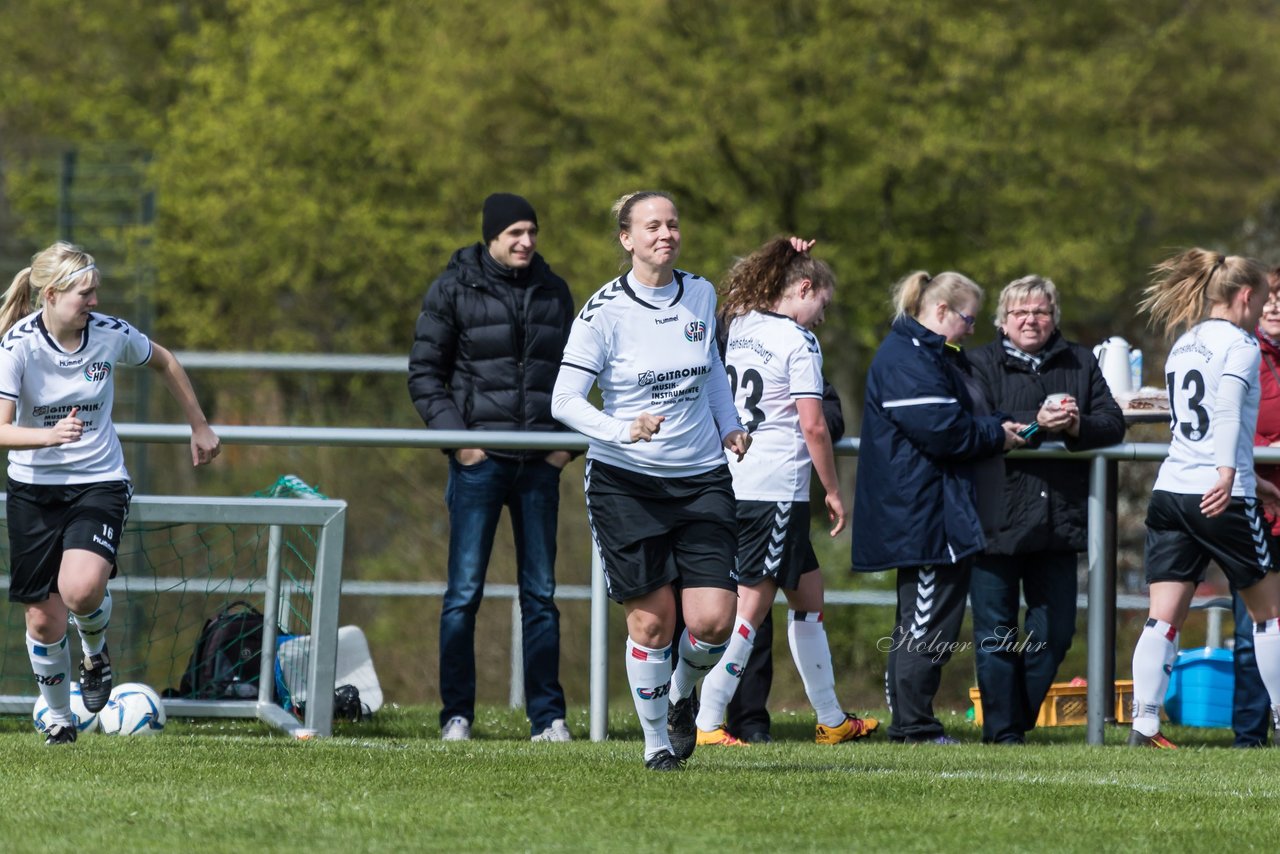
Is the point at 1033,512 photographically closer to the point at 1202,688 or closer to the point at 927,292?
the point at 927,292

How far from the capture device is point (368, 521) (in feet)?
53.1

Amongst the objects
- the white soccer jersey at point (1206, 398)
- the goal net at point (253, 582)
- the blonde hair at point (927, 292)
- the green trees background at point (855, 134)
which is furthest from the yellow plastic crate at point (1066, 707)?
the green trees background at point (855, 134)

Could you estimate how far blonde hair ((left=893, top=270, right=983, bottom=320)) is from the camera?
8.52 m

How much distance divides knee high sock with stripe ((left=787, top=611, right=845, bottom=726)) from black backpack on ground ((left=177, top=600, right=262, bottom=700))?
2308 mm

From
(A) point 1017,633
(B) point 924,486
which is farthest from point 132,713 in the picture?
(A) point 1017,633

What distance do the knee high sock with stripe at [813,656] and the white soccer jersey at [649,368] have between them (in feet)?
6.59

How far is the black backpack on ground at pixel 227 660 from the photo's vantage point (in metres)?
8.80

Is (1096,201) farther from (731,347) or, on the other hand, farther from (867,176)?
(731,347)

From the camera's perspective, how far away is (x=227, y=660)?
8867 millimetres

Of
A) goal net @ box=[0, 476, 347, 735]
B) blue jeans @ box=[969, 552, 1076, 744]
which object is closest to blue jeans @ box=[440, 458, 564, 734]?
goal net @ box=[0, 476, 347, 735]

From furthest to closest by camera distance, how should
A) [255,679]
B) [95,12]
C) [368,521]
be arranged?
[95,12], [368,521], [255,679]

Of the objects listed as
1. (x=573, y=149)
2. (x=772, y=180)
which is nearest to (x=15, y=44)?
(x=573, y=149)

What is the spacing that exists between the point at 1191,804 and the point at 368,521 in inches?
423

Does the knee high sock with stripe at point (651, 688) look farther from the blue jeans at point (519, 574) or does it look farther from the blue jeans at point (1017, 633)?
the blue jeans at point (1017, 633)
